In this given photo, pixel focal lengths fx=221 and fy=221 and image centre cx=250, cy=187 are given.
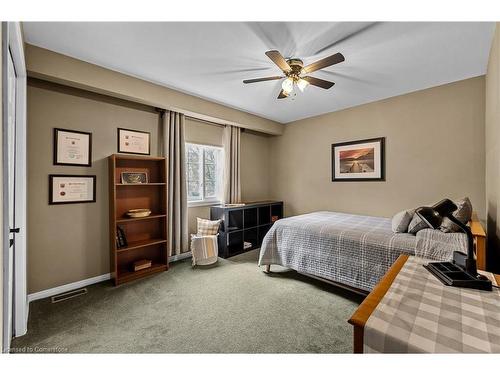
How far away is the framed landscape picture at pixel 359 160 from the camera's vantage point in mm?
3629

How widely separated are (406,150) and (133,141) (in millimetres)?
4052

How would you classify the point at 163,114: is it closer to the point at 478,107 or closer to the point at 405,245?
the point at 405,245

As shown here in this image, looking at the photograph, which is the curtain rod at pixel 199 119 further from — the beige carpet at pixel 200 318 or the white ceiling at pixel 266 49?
the beige carpet at pixel 200 318

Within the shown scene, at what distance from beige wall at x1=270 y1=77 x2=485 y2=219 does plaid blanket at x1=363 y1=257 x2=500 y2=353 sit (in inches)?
101

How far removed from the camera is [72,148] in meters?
2.63

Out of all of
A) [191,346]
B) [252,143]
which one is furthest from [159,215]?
[252,143]

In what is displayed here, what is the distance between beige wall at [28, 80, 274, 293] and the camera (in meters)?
2.42

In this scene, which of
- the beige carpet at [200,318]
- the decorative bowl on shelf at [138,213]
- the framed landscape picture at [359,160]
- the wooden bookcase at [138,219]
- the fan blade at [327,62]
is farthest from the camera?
the framed landscape picture at [359,160]

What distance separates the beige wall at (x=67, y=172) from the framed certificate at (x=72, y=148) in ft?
0.18

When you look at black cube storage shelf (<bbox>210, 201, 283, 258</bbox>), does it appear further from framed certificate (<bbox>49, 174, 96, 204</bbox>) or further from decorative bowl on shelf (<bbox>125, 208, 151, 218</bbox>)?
framed certificate (<bbox>49, 174, 96, 204</bbox>)

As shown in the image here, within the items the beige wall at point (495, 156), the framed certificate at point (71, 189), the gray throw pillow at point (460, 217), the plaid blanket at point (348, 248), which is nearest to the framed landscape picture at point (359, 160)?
the plaid blanket at point (348, 248)

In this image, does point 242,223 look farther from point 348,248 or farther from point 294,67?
point 294,67

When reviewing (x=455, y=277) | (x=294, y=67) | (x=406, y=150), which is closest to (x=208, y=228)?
(x=294, y=67)

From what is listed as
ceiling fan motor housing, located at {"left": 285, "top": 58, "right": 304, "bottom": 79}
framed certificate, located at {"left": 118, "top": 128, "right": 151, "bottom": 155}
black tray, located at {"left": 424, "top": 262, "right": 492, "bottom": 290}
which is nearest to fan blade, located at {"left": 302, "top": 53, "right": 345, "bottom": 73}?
ceiling fan motor housing, located at {"left": 285, "top": 58, "right": 304, "bottom": 79}
